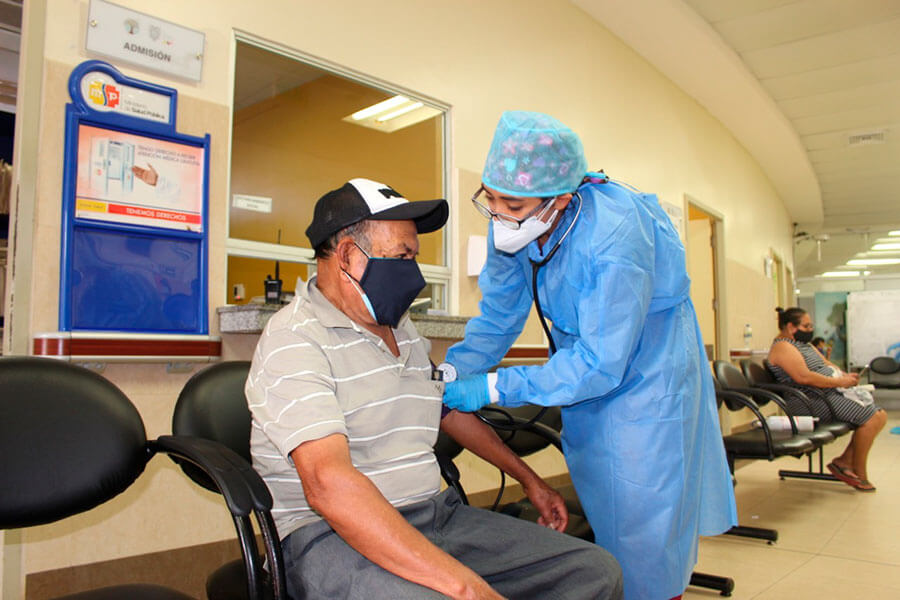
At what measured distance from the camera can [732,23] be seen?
4.71m

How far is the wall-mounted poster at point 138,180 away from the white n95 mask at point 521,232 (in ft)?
4.01

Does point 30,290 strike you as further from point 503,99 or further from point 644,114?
point 644,114

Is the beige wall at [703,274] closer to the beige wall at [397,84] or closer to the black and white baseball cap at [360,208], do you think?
the beige wall at [397,84]

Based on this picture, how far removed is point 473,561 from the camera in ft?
3.86

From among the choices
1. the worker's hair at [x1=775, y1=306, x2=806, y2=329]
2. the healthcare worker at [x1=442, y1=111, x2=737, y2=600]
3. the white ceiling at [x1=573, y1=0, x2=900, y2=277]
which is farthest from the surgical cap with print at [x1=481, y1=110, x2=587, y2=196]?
the worker's hair at [x1=775, y1=306, x2=806, y2=329]

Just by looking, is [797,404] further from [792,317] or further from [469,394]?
[469,394]

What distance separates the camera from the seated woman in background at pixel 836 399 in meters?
4.31

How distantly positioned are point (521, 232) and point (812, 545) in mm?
2561

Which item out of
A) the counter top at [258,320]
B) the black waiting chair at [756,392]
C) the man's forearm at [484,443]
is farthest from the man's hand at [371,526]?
the black waiting chair at [756,392]

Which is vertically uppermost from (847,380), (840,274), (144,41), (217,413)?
(840,274)

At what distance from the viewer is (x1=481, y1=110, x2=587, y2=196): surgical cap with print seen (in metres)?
1.43

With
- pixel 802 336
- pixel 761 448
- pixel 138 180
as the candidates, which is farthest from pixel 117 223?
pixel 802 336

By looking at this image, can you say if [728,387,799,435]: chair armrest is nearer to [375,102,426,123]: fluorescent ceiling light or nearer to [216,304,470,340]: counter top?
[216,304,470,340]: counter top

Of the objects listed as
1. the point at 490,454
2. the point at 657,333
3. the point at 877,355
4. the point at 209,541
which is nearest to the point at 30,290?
the point at 209,541
